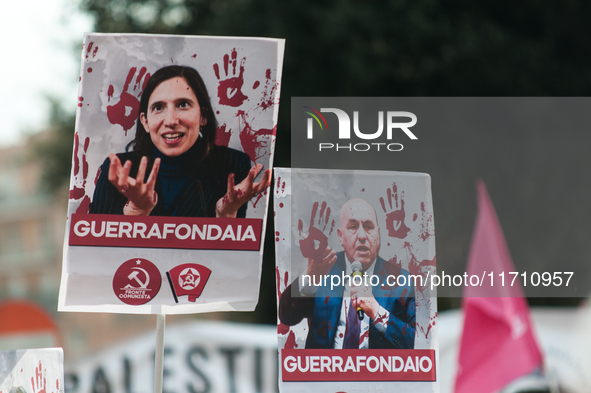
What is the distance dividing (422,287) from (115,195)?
33.3 inches

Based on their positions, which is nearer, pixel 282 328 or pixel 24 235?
pixel 282 328

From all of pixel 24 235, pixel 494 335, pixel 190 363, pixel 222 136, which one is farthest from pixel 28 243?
pixel 222 136

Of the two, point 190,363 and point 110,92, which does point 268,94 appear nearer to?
point 110,92

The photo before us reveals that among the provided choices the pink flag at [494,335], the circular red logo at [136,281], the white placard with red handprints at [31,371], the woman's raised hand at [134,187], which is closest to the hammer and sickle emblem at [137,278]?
the circular red logo at [136,281]

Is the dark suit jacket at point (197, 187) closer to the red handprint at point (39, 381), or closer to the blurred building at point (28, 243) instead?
the red handprint at point (39, 381)

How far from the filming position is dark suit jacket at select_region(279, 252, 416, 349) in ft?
5.98

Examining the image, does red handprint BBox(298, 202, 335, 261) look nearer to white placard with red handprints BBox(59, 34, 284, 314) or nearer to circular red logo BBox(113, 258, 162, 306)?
white placard with red handprints BBox(59, 34, 284, 314)

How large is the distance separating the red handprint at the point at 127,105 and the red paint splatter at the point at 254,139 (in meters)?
0.27

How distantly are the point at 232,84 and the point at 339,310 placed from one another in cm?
66

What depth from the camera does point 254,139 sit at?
1915 mm

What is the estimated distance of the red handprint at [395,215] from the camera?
1905mm

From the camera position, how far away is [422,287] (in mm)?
1887

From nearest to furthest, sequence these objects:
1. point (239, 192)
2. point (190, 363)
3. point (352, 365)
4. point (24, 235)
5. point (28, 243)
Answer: point (352, 365)
point (239, 192)
point (190, 363)
point (28, 243)
point (24, 235)

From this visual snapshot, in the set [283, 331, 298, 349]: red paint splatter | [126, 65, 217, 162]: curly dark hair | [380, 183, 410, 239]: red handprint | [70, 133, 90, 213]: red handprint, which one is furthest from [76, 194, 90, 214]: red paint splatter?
[380, 183, 410, 239]: red handprint
